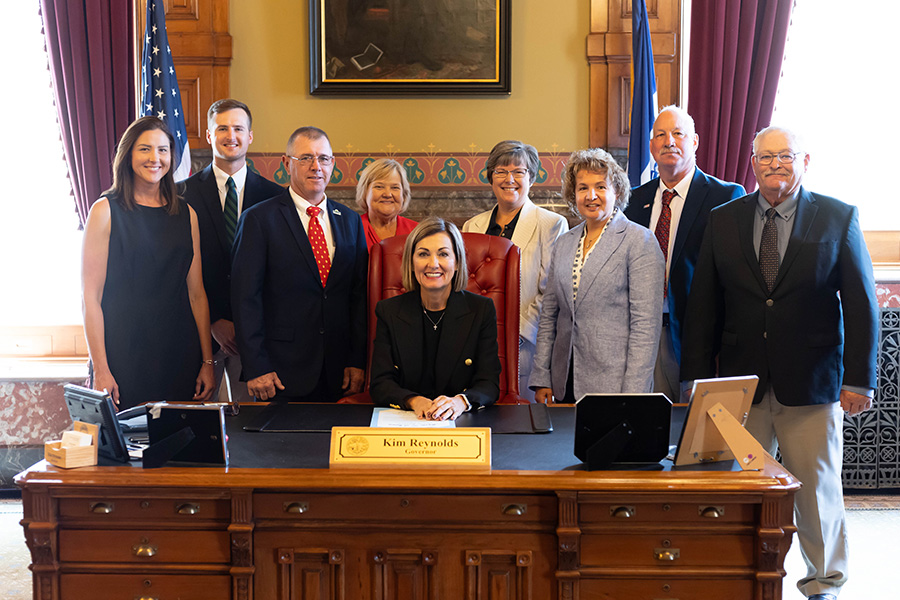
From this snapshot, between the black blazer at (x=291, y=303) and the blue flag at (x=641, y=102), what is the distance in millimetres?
2056

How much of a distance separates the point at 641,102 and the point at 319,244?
2.28m

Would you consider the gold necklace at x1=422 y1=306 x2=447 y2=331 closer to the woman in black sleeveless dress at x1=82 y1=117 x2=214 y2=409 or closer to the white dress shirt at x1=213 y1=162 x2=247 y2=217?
the woman in black sleeveless dress at x1=82 y1=117 x2=214 y2=409

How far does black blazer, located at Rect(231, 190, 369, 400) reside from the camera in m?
3.11

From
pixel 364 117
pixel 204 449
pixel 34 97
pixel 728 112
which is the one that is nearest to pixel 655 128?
pixel 728 112

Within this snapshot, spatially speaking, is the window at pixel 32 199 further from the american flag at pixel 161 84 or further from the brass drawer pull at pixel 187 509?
the brass drawer pull at pixel 187 509

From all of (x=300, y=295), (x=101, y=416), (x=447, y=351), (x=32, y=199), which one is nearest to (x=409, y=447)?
(x=447, y=351)

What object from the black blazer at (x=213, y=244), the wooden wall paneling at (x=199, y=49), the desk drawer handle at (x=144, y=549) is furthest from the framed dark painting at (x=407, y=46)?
the desk drawer handle at (x=144, y=549)

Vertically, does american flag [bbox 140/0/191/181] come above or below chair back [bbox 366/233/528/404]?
above

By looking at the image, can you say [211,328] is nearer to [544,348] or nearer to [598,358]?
[544,348]

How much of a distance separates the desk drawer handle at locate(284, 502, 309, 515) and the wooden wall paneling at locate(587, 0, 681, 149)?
3.40 metres

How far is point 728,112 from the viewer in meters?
4.60

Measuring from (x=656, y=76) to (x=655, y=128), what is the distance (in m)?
1.50

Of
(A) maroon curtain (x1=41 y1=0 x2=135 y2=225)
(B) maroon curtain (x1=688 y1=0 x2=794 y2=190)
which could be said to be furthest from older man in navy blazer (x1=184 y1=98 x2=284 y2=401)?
(B) maroon curtain (x1=688 y1=0 x2=794 y2=190)

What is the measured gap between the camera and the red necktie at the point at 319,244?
3.24m
